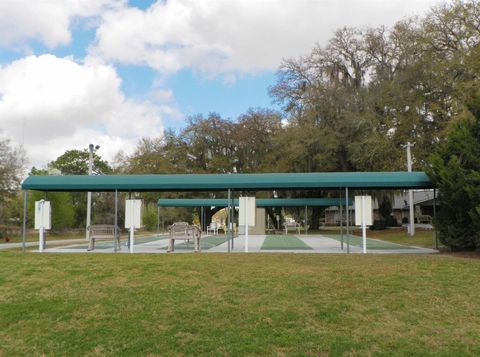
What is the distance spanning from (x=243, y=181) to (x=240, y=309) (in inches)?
316

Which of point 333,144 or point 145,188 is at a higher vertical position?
point 333,144

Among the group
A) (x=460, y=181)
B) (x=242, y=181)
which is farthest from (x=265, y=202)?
(x=460, y=181)

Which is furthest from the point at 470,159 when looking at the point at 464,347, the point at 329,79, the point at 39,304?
the point at 329,79

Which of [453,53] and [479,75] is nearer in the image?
[479,75]

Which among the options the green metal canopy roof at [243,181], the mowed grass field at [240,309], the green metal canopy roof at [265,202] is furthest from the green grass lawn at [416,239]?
the mowed grass field at [240,309]

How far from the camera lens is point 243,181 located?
1505cm

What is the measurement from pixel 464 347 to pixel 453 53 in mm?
22789

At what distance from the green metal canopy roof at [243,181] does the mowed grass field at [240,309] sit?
174 inches

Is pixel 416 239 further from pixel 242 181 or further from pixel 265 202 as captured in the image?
pixel 265 202

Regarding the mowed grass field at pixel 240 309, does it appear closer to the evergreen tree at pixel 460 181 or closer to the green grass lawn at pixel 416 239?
the evergreen tree at pixel 460 181

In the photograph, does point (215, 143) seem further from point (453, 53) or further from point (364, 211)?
point (364, 211)

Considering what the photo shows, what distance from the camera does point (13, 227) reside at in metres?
32.8

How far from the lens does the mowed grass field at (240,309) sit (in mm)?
6016

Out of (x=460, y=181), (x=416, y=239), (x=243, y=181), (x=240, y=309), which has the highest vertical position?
(x=243, y=181)
